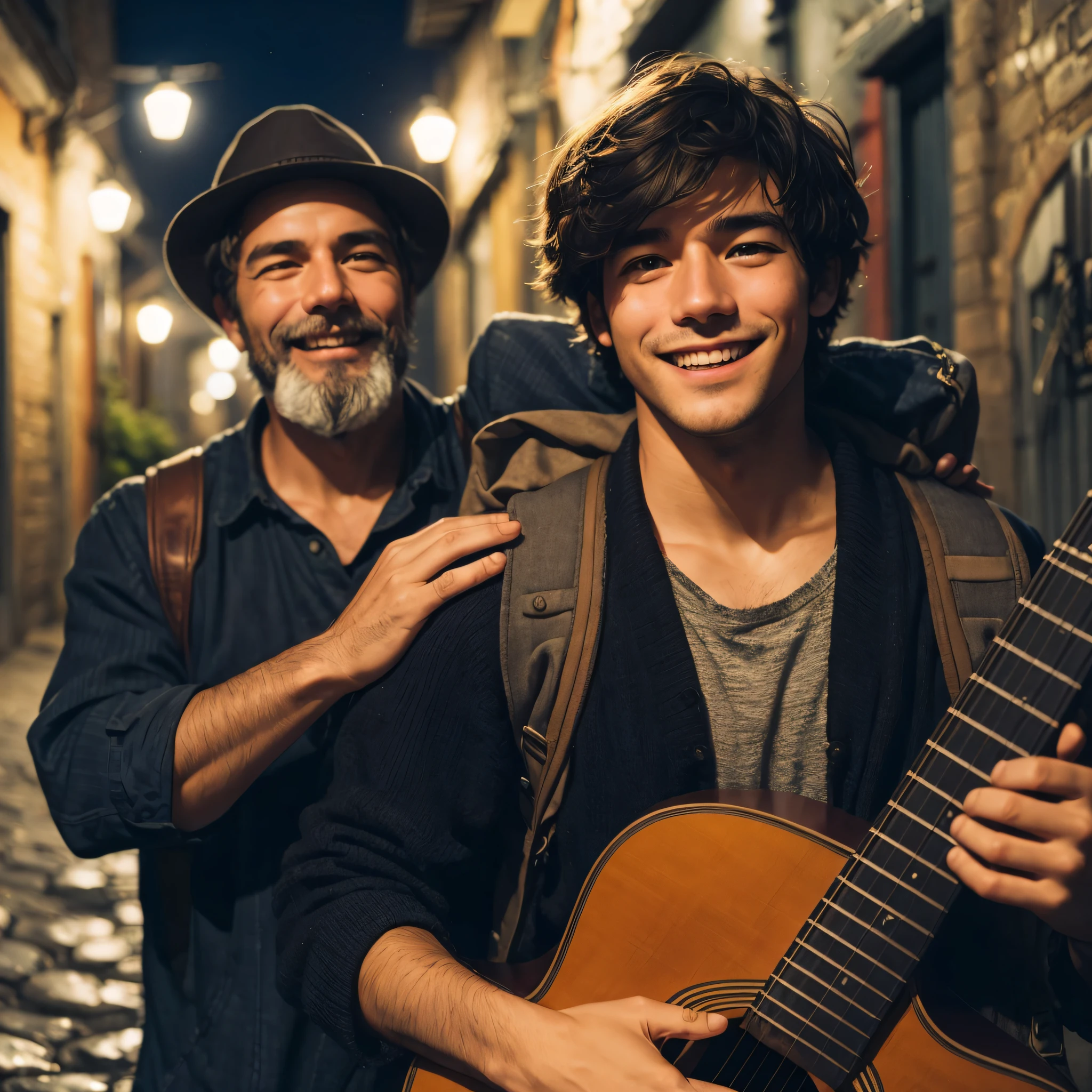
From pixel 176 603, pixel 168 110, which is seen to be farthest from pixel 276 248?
pixel 168 110

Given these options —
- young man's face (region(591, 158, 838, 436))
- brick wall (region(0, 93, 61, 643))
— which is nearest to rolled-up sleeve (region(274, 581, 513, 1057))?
young man's face (region(591, 158, 838, 436))

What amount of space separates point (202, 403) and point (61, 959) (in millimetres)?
35171

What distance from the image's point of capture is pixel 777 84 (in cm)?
192

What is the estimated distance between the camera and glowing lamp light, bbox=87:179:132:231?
1039 centimetres

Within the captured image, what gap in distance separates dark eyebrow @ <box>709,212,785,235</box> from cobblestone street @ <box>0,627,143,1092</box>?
2939mm

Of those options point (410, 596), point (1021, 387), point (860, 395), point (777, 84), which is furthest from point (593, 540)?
point (1021, 387)

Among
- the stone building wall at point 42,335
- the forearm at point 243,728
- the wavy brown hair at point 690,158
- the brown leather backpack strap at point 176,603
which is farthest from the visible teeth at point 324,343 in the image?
the stone building wall at point 42,335

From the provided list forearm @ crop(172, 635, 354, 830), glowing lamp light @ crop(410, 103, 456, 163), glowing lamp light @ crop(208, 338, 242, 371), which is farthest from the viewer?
glowing lamp light @ crop(208, 338, 242, 371)

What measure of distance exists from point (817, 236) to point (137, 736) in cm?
147

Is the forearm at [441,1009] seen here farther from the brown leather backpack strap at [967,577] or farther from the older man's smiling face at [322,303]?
the older man's smiling face at [322,303]

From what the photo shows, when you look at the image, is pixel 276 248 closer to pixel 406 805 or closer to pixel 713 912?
pixel 406 805

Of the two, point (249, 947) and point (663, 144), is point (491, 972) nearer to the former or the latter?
point (249, 947)

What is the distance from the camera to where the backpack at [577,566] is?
5.41ft

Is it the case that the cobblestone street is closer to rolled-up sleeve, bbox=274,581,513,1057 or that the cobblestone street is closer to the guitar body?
rolled-up sleeve, bbox=274,581,513,1057
